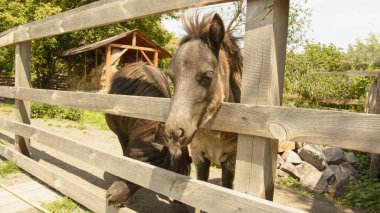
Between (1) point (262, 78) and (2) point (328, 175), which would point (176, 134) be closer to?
(1) point (262, 78)

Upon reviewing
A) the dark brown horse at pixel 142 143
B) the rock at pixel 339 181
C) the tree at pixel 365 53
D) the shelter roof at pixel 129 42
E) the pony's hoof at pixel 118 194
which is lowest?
the rock at pixel 339 181

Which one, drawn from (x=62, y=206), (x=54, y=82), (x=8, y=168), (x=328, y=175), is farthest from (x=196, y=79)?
(x=54, y=82)

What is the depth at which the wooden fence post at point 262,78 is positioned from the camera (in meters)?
1.79

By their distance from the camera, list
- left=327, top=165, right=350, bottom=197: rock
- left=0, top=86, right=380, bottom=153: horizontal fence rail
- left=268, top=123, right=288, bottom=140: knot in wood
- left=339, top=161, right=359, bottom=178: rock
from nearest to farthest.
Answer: left=0, top=86, right=380, bottom=153: horizontal fence rail < left=268, top=123, right=288, bottom=140: knot in wood < left=327, top=165, right=350, bottom=197: rock < left=339, top=161, right=359, bottom=178: rock

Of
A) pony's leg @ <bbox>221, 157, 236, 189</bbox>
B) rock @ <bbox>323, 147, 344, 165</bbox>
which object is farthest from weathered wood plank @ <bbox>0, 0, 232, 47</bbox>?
rock @ <bbox>323, 147, 344, 165</bbox>

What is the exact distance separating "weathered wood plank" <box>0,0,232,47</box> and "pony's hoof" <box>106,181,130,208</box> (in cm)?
150

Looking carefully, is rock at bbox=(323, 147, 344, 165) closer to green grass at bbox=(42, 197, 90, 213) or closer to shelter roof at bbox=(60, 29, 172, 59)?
green grass at bbox=(42, 197, 90, 213)

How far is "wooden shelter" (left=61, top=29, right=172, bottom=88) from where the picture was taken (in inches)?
679

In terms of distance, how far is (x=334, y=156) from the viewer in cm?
Answer: 766

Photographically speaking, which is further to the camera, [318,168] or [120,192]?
[318,168]

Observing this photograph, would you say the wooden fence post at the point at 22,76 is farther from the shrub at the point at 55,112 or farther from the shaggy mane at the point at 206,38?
the shrub at the point at 55,112

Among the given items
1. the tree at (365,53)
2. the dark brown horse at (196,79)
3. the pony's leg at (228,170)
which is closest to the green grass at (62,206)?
the pony's leg at (228,170)

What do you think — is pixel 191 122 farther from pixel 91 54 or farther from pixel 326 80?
pixel 326 80

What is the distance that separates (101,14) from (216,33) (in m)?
1.46
